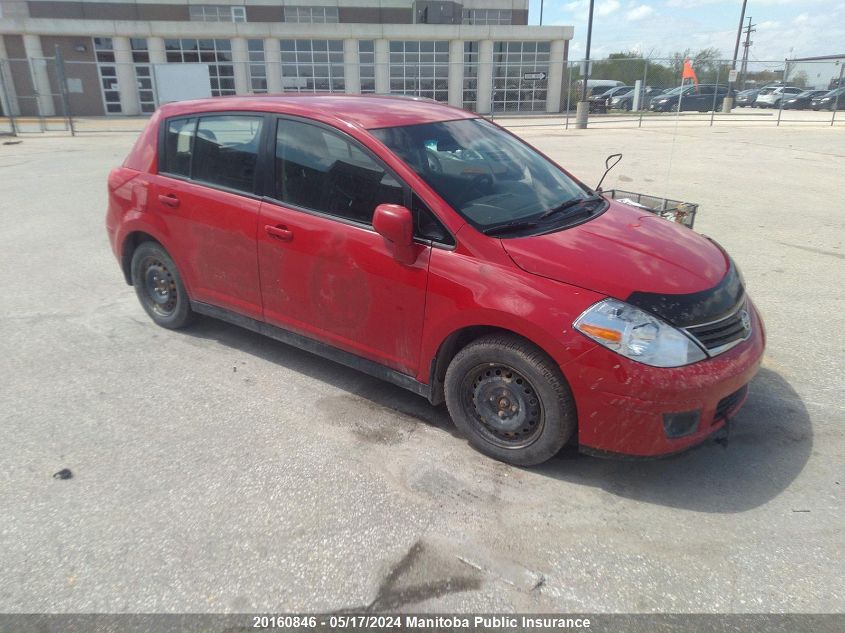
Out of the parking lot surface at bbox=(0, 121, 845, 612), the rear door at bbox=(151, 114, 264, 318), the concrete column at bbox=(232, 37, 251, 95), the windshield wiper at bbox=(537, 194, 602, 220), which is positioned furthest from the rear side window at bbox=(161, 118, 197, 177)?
the concrete column at bbox=(232, 37, 251, 95)

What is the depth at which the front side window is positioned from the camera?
349 centimetres

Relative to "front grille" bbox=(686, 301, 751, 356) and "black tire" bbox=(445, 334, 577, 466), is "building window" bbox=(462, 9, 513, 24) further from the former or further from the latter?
"black tire" bbox=(445, 334, 577, 466)

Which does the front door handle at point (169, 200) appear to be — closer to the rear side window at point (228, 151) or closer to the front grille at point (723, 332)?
the rear side window at point (228, 151)

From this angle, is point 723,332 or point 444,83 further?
point 444,83

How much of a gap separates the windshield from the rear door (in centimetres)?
109

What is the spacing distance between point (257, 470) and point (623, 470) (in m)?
1.95

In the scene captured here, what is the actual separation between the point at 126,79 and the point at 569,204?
35.1 meters

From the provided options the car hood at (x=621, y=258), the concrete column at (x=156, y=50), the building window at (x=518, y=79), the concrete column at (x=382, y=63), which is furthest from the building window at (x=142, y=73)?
the car hood at (x=621, y=258)

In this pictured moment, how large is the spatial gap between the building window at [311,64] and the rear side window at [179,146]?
3057cm

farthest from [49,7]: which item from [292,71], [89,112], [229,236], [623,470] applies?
[623,470]

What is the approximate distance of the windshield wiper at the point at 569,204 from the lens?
3617mm

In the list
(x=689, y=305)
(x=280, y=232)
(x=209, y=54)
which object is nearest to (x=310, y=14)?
(x=209, y=54)

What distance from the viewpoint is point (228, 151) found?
4191mm

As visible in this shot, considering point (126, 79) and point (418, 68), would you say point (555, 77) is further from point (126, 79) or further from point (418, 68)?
point (126, 79)
